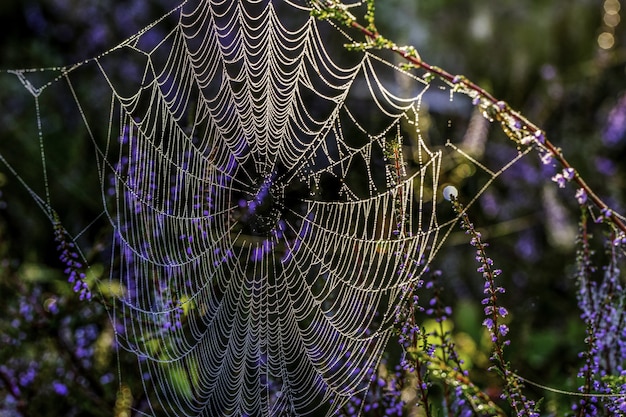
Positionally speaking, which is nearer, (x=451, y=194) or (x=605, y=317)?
(x=451, y=194)

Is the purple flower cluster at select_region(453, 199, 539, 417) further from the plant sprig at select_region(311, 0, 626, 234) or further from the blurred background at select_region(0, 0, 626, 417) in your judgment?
the blurred background at select_region(0, 0, 626, 417)

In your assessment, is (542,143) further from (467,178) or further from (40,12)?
(40,12)

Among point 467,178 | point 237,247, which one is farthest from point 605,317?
point 467,178

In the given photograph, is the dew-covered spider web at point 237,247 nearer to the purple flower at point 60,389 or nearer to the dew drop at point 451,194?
the dew drop at point 451,194

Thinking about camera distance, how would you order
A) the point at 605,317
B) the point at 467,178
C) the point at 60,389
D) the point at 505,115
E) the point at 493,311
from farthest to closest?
the point at 467,178 → the point at 60,389 → the point at 605,317 → the point at 493,311 → the point at 505,115

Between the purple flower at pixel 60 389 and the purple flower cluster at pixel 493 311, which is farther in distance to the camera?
the purple flower at pixel 60 389

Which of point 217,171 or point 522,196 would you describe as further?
point 522,196

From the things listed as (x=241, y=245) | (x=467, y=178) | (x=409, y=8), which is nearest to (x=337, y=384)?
(x=241, y=245)

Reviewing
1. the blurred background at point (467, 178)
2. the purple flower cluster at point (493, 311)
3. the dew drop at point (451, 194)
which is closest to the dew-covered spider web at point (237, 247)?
the dew drop at point (451, 194)

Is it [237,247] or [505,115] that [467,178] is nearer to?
[237,247]
